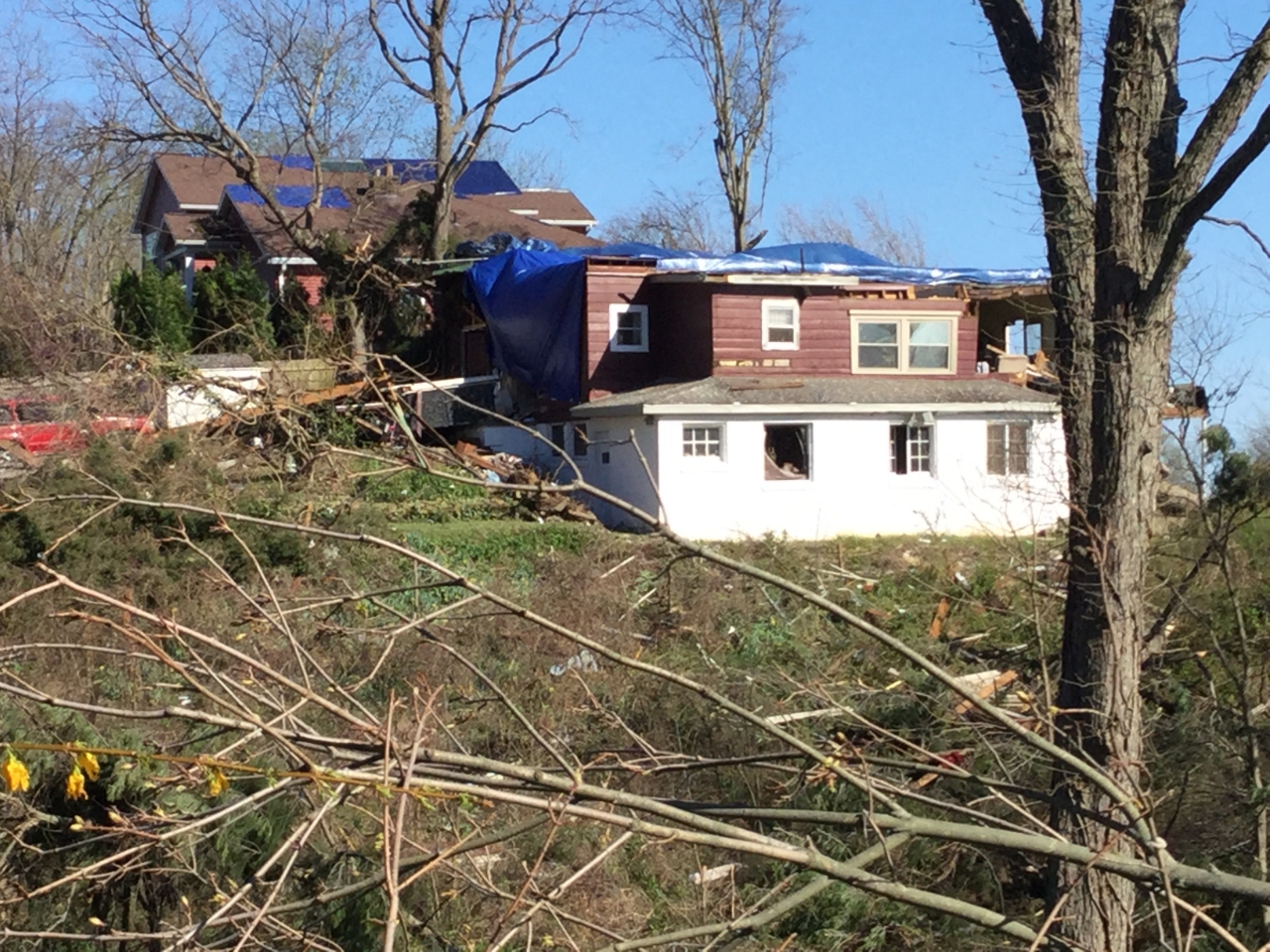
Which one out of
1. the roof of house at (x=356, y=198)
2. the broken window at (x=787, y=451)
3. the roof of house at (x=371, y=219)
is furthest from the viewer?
the roof of house at (x=356, y=198)

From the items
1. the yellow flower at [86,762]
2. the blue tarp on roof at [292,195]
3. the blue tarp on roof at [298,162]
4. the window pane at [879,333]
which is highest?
the blue tarp on roof at [298,162]

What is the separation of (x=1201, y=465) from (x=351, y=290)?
21.9 m

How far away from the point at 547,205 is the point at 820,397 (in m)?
19.6

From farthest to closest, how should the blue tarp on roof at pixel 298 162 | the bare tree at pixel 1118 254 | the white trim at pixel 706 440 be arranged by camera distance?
the blue tarp on roof at pixel 298 162
the white trim at pixel 706 440
the bare tree at pixel 1118 254

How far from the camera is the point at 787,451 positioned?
76.4 feet

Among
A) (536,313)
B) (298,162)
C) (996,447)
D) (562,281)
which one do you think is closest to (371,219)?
(298,162)

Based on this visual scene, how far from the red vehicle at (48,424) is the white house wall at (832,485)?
798cm

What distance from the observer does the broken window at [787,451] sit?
874 inches

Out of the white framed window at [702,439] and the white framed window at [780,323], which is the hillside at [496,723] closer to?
the white framed window at [702,439]

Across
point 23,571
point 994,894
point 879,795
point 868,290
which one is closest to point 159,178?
point 868,290

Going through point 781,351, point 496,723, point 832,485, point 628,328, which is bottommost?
point 496,723

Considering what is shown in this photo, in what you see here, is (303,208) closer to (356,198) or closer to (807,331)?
(356,198)

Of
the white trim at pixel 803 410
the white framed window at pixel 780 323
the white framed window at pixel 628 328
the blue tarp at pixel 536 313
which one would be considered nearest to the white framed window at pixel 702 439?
the white trim at pixel 803 410

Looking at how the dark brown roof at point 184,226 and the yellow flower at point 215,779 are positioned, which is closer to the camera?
the yellow flower at point 215,779
